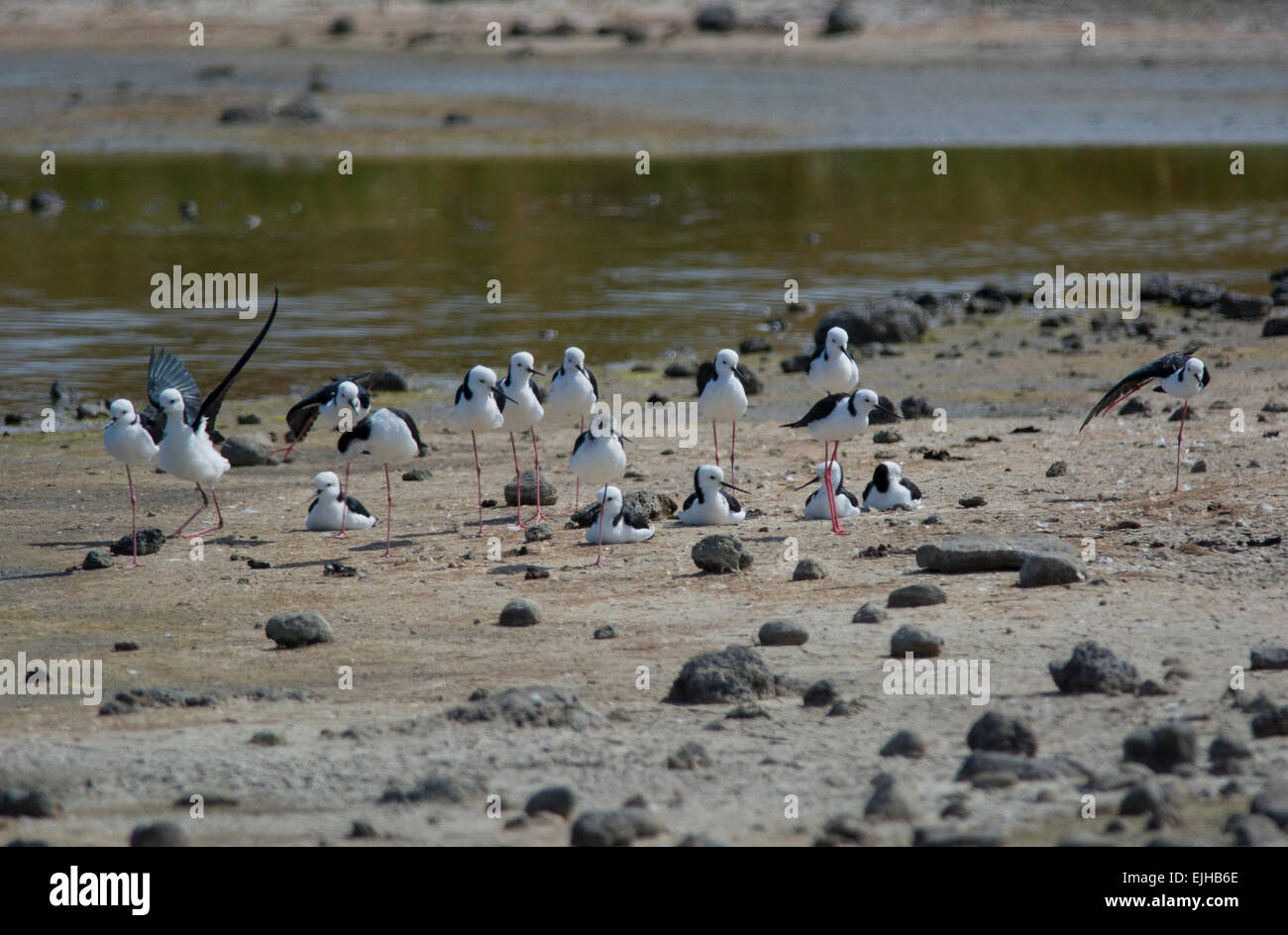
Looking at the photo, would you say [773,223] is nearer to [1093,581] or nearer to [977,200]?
[977,200]

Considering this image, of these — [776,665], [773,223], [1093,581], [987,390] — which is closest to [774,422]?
[987,390]

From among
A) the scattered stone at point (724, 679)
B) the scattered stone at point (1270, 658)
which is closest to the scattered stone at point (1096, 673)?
the scattered stone at point (1270, 658)

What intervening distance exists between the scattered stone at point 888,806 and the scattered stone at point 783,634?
6.95 feet

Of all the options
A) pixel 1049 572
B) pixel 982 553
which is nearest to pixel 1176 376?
pixel 982 553

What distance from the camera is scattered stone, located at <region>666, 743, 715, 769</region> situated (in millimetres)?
6379

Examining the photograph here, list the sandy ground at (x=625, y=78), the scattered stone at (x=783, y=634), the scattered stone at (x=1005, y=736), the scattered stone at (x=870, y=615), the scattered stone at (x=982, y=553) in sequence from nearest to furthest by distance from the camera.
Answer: the scattered stone at (x=1005, y=736) → the scattered stone at (x=783, y=634) → the scattered stone at (x=870, y=615) → the scattered stone at (x=982, y=553) → the sandy ground at (x=625, y=78)

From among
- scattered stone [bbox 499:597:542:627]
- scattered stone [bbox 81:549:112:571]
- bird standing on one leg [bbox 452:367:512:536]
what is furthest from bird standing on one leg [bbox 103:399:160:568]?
scattered stone [bbox 499:597:542:627]

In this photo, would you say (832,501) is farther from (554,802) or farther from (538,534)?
(554,802)

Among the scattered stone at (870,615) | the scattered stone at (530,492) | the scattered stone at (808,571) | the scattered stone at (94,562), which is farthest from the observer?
the scattered stone at (530,492)

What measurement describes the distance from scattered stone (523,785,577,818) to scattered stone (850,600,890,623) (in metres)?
2.74

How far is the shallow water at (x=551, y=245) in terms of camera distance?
18453 millimetres

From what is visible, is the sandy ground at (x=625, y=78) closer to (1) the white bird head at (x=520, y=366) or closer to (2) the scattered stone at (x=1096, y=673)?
(1) the white bird head at (x=520, y=366)

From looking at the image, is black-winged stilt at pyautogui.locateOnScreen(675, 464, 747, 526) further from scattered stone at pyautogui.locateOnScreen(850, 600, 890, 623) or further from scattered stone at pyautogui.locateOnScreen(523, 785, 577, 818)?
scattered stone at pyautogui.locateOnScreen(523, 785, 577, 818)

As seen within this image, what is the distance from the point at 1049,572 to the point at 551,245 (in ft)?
58.8
